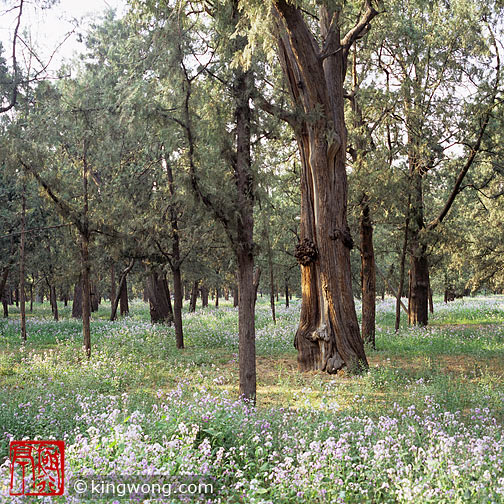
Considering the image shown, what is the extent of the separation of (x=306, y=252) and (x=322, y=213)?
93 cm

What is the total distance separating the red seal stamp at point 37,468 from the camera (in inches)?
153

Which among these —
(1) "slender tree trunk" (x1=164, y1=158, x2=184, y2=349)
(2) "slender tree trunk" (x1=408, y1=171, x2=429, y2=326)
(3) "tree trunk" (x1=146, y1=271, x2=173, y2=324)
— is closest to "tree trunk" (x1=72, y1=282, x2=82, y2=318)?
(3) "tree trunk" (x1=146, y1=271, x2=173, y2=324)

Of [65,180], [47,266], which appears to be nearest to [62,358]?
[65,180]

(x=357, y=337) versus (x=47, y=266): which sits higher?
(x=47, y=266)

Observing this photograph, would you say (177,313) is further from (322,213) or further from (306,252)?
(322,213)

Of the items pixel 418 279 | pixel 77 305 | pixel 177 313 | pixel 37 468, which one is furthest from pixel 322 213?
pixel 77 305

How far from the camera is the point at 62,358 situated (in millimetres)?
11359

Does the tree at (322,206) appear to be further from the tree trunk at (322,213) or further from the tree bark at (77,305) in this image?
the tree bark at (77,305)

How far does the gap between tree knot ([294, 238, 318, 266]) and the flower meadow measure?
2459 mm

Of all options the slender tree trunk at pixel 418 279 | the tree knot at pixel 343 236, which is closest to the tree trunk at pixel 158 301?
the slender tree trunk at pixel 418 279

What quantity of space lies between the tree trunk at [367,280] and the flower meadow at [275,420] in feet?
2.80

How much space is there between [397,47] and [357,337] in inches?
400

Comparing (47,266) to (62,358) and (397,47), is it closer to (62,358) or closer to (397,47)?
(62,358)

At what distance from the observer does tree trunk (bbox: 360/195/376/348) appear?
41.8 ft
